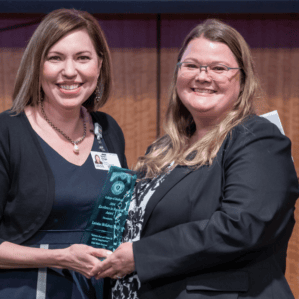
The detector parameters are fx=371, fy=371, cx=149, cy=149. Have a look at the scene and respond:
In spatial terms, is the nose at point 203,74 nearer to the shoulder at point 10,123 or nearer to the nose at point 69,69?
the nose at point 69,69

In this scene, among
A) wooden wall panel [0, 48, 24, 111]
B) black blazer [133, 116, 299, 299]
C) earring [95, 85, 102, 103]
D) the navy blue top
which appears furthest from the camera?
wooden wall panel [0, 48, 24, 111]

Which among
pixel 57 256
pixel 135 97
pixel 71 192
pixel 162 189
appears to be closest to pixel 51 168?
pixel 71 192

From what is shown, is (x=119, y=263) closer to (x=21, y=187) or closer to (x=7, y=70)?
(x=21, y=187)

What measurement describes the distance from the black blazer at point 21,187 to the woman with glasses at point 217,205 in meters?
0.33

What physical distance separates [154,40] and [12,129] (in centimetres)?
143

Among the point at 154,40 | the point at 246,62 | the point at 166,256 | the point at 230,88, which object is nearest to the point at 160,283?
the point at 166,256

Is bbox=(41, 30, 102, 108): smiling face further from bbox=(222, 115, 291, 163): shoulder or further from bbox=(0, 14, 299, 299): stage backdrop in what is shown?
bbox=(0, 14, 299, 299): stage backdrop

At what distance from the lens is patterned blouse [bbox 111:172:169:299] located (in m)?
1.38

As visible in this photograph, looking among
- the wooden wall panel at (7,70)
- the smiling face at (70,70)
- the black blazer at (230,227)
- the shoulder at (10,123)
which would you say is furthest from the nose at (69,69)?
the wooden wall panel at (7,70)

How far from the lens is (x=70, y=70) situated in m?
1.53

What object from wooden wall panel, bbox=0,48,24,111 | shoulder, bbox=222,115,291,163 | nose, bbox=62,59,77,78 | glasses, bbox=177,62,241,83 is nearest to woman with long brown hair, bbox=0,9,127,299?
nose, bbox=62,59,77,78

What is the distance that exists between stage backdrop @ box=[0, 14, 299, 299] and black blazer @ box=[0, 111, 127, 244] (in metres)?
1.24

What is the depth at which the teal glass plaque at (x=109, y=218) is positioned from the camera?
1.42 metres

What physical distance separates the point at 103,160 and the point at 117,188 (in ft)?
0.76
